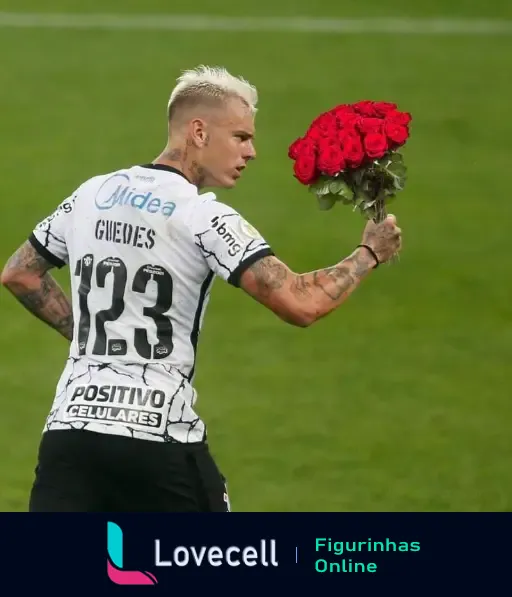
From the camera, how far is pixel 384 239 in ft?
21.0

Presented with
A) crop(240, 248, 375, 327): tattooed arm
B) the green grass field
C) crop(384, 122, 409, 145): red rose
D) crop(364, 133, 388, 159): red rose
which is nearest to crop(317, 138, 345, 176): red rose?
crop(364, 133, 388, 159): red rose

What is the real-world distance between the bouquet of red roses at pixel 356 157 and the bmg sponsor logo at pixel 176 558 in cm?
144

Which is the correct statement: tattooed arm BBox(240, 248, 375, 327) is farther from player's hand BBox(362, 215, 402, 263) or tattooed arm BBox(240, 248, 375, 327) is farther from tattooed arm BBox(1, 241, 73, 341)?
tattooed arm BBox(1, 241, 73, 341)

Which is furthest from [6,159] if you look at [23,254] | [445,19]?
[23,254]

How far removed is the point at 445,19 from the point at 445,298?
9.68 metres

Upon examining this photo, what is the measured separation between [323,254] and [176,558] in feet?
28.8

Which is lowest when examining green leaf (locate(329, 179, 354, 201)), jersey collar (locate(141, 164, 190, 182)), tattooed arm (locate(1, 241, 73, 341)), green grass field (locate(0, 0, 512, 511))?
tattooed arm (locate(1, 241, 73, 341))

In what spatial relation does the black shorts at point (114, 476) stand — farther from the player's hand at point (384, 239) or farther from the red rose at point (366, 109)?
the red rose at point (366, 109)

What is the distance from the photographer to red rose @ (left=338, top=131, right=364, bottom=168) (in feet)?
21.4

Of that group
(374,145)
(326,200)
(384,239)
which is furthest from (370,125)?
(384,239)

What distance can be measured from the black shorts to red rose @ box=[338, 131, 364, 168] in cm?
132

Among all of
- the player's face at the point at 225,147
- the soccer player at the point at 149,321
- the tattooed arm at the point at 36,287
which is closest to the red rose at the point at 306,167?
the player's face at the point at 225,147

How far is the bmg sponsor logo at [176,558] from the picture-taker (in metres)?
6.44

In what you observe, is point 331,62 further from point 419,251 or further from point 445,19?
point 419,251
